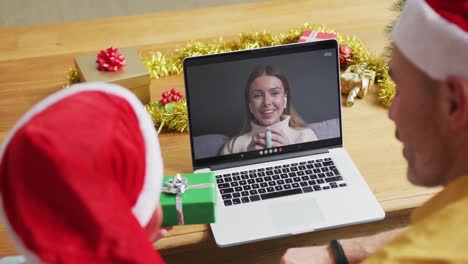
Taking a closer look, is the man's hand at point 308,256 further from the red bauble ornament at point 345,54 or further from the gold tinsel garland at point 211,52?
the red bauble ornament at point 345,54

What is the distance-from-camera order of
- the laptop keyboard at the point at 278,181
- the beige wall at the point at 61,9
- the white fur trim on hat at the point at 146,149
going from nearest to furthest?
1. the white fur trim on hat at the point at 146,149
2. the laptop keyboard at the point at 278,181
3. the beige wall at the point at 61,9

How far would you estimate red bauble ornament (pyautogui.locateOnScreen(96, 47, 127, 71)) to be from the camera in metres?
1.53

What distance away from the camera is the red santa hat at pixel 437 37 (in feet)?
2.98

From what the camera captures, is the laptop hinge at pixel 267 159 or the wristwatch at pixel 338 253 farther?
the laptop hinge at pixel 267 159

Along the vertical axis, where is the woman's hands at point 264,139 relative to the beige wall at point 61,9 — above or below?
above

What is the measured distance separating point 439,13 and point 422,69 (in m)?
0.08

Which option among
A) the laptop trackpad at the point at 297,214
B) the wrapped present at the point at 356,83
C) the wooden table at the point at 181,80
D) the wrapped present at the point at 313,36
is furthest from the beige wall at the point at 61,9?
the laptop trackpad at the point at 297,214

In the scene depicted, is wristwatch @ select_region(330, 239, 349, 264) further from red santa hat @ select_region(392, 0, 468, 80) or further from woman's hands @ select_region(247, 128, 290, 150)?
red santa hat @ select_region(392, 0, 468, 80)

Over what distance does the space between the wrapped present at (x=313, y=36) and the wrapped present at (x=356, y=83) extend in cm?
12

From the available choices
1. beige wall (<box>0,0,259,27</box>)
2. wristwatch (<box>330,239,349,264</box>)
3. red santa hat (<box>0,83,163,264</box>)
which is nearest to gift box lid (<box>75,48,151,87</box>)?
wristwatch (<box>330,239,349,264</box>)

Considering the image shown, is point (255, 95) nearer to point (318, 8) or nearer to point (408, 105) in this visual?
point (408, 105)

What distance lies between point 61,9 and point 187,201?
6.53 feet

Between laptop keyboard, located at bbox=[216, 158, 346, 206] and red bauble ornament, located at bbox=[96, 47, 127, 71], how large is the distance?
0.37 metres

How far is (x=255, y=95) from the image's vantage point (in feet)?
4.53
